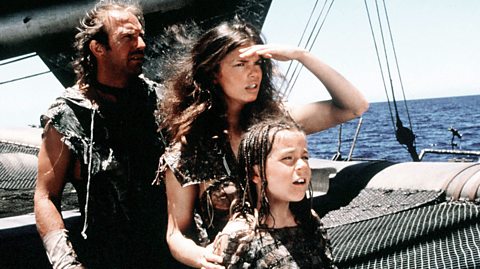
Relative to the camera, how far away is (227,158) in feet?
8.11

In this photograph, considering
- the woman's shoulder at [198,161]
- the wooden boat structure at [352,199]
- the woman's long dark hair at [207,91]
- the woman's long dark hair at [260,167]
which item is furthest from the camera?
the wooden boat structure at [352,199]

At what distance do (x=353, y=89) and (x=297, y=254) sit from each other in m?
0.82

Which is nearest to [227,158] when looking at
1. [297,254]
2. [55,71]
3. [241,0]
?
[297,254]

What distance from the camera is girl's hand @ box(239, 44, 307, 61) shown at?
239 cm

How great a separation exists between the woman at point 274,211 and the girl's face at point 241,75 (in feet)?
0.63

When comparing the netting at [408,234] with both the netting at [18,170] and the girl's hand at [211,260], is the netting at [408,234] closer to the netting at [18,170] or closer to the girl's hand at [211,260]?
the girl's hand at [211,260]

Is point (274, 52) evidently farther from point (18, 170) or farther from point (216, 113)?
point (18, 170)

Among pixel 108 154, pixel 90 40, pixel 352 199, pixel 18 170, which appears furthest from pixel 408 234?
pixel 18 170

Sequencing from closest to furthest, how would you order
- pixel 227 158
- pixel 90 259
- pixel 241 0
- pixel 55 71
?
pixel 227 158 → pixel 90 259 → pixel 55 71 → pixel 241 0

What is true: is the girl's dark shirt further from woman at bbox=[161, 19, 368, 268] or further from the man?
the man

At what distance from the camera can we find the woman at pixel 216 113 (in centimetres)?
238

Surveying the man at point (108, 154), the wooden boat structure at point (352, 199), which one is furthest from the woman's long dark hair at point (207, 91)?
the wooden boat structure at point (352, 199)

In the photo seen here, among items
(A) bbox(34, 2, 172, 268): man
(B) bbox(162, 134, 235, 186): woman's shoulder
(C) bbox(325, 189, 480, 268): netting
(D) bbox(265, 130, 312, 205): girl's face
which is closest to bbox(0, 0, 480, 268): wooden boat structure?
(C) bbox(325, 189, 480, 268): netting

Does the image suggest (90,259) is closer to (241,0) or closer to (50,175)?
(50,175)
